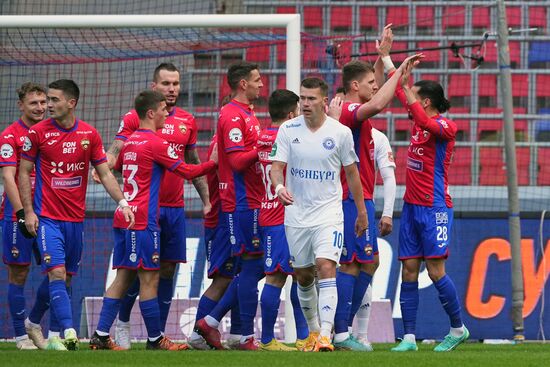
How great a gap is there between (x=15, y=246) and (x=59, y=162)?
1.23 metres

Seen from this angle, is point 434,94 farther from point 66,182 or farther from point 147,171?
point 66,182

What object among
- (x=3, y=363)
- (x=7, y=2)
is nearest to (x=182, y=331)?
(x=3, y=363)

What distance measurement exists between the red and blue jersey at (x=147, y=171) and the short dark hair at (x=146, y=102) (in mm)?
172

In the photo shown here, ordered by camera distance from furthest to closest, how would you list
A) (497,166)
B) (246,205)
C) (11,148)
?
(497,166), (11,148), (246,205)

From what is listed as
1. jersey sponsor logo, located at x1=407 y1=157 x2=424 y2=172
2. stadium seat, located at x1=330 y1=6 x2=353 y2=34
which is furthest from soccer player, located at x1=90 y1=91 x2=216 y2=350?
stadium seat, located at x1=330 y1=6 x2=353 y2=34

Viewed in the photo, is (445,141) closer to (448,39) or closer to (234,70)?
(234,70)

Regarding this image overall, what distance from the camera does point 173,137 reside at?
1047 centimetres

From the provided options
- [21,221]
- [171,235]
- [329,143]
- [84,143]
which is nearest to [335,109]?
[329,143]

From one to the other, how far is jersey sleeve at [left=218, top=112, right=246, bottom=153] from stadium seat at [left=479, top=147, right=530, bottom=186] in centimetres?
709

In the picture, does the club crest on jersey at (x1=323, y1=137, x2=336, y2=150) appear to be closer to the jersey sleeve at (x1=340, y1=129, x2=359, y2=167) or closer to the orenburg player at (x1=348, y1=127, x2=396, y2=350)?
the jersey sleeve at (x1=340, y1=129, x2=359, y2=167)

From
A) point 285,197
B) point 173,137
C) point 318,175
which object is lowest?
point 285,197

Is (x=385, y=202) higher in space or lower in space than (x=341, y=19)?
lower

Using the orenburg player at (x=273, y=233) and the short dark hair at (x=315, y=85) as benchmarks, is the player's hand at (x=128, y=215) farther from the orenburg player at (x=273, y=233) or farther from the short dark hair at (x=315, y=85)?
the short dark hair at (x=315, y=85)

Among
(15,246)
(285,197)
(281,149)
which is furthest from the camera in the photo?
(15,246)
